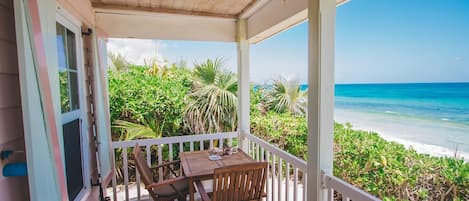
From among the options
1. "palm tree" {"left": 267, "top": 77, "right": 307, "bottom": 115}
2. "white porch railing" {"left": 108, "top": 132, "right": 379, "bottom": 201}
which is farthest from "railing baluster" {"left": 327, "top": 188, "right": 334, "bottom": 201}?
"palm tree" {"left": 267, "top": 77, "right": 307, "bottom": 115}

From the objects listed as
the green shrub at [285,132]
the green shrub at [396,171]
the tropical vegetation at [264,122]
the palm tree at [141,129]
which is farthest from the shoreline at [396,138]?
the palm tree at [141,129]

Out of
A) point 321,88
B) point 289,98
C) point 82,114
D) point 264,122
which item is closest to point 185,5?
point 82,114

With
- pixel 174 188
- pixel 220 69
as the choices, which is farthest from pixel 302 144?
pixel 174 188

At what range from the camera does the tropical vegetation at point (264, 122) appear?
265 centimetres

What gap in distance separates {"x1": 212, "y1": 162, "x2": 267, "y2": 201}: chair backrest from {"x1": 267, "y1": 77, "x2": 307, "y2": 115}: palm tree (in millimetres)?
3463

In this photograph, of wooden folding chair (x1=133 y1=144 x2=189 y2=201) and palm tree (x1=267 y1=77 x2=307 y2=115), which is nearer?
wooden folding chair (x1=133 y1=144 x2=189 y2=201)

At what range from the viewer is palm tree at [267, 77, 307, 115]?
539cm

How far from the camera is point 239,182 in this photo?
6.52 ft

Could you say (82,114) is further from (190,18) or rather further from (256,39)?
(256,39)

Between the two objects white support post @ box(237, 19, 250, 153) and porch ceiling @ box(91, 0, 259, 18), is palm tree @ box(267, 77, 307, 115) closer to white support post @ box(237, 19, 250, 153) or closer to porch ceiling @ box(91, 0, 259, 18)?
white support post @ box(237, 19, 250, 153)

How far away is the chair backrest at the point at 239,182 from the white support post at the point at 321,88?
1.57 feet

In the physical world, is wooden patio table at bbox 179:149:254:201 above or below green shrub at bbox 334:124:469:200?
above

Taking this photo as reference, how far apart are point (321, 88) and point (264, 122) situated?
10.9 ft

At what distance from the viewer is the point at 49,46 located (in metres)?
1.33
